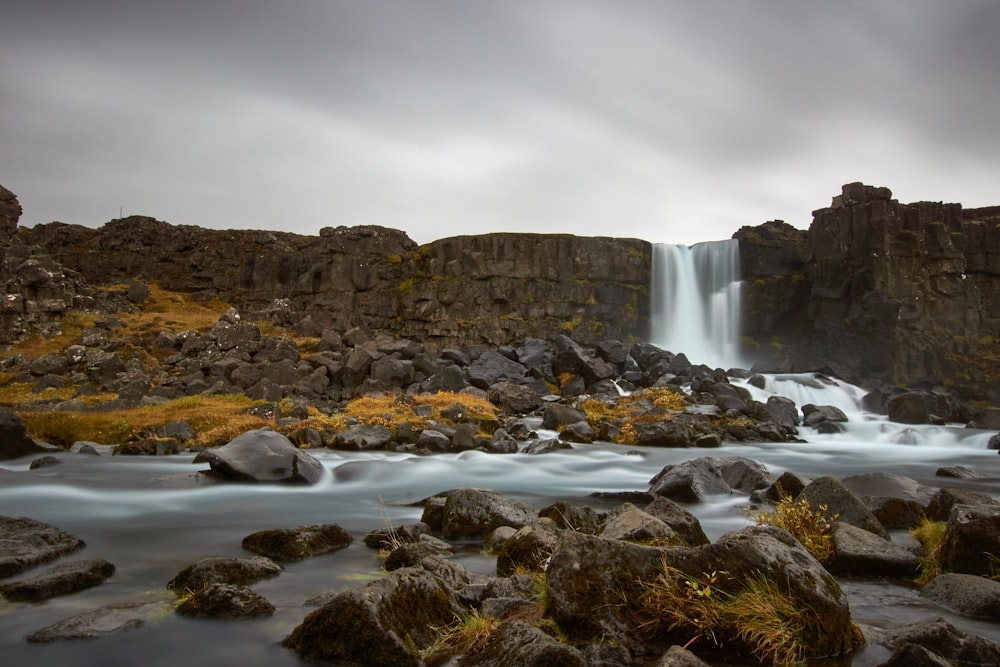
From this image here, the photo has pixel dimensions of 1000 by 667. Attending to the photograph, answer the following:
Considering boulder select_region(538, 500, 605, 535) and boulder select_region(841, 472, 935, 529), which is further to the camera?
boulder select_region(841, 472, 935, 529)

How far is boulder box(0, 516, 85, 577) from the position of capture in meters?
8.45

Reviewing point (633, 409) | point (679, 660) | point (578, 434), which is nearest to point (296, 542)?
point (679, 660)

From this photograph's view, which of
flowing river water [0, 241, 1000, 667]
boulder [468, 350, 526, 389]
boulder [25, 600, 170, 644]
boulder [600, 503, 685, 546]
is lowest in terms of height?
flowing river water [0, 241, 1000, 667]

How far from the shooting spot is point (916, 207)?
50.2 metres

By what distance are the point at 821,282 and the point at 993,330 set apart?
12.3 meters

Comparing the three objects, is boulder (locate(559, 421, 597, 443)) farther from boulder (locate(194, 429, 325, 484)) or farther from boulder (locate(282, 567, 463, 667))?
boulder (locate(282, 567, 463, 667))

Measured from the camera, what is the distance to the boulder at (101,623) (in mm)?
6371

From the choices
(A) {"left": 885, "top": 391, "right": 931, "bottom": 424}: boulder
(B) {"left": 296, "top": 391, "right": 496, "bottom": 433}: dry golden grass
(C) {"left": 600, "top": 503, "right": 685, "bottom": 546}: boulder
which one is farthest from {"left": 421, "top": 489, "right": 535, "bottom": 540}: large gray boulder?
(A) {"left": 885, "top": 391, "right": 931, "bottom": 424}: boulder

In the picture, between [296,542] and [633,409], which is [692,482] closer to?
[296,542]

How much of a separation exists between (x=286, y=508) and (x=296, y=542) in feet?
14.9

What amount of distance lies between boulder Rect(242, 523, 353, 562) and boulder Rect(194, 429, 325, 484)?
580 cm

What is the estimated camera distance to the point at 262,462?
16047 millimetres

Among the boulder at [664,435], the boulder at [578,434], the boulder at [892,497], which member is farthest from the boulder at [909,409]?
the boulder at [892,497]

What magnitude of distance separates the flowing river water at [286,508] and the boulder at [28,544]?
269 mm
